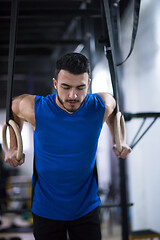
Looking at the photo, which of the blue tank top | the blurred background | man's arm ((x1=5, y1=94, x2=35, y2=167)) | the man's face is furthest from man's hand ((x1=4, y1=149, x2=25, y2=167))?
the blurred background

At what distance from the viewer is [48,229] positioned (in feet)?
5.05

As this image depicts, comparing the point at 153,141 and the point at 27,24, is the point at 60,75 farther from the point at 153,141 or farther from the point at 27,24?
the point at 27,24

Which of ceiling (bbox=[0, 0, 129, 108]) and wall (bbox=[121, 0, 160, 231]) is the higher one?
ceiling (bbox=[0, 0, 129, 108])

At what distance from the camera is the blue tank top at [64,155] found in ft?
5.04

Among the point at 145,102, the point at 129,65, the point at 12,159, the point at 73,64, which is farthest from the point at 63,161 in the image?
the point at 129,65

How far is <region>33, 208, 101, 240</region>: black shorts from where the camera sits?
1544mm

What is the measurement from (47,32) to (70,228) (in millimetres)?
4110

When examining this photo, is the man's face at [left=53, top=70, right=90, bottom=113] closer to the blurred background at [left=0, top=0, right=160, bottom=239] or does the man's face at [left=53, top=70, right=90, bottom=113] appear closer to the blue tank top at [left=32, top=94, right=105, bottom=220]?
the blue tank top at [left=32, top=94, right=105, bottom=220]

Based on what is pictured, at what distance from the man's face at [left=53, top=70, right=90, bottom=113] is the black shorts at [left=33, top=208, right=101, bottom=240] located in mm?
637

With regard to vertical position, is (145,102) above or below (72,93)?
above

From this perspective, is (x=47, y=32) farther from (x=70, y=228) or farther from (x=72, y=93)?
(x=70, y=228)

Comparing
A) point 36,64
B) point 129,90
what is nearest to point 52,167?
point 129,90

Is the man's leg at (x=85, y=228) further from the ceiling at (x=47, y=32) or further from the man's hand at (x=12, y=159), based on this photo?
the ceiling at (x=47, y=32)

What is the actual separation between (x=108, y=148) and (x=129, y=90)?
202 cm
